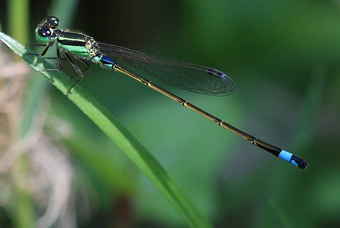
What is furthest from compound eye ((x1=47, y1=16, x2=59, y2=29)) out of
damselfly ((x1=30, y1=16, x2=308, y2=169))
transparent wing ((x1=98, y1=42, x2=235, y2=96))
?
transparent wing ((x1=98, y1=42, x2=235, y2=96))

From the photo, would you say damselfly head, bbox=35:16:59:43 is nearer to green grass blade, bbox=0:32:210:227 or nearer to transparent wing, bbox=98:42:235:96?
transparent wing, bbox=98:42:235:96

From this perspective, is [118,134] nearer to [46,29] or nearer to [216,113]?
[46,29]

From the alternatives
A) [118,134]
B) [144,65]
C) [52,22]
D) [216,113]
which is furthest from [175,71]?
[118,134]

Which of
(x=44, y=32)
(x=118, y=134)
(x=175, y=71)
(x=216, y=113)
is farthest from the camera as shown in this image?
(x=216, y=113)

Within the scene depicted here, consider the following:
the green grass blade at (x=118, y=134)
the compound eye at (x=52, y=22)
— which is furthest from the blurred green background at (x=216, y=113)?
the green grass blade at (x=118, y=134)

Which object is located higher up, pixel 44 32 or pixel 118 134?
pixel 44 32

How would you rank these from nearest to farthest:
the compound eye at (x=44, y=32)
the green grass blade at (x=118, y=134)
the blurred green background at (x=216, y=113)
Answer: the green grass blade at (x=118, y=134) → the compound eye at (x=44, y=32) → the blurred green background at (x=216, y=113)

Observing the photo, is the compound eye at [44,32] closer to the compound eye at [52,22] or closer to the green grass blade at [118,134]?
the compound eye at [52,22]
